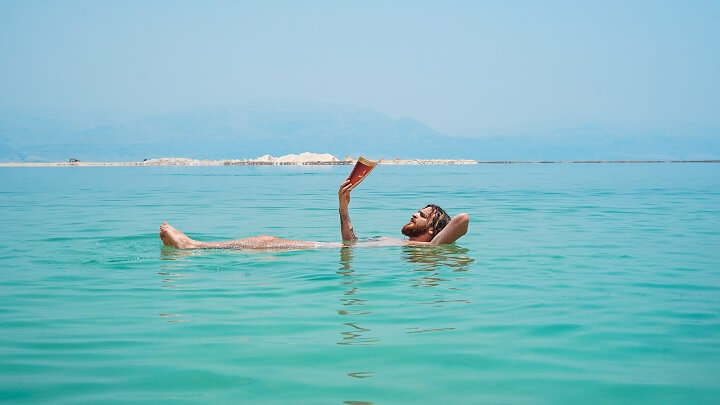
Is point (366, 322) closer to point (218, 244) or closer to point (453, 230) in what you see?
point (453, 230)

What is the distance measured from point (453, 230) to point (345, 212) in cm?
167

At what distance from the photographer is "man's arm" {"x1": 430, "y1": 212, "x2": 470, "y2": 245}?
11367mm

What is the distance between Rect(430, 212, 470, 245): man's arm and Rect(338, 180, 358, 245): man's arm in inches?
51.9

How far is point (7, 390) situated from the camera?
199 inches

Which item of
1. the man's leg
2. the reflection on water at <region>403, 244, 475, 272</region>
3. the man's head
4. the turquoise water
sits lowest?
the turquoise water

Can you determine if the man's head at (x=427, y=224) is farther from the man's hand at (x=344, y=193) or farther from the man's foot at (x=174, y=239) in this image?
the man's foot at (x=174, y=239)

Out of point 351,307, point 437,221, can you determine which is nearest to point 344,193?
point 437,221

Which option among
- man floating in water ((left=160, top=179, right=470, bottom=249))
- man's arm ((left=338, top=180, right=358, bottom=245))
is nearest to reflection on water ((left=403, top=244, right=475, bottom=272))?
man floating in water ((left=160, top=179, right=470, bottom=249))

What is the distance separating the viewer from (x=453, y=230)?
37.8 ft

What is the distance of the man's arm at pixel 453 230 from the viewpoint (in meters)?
11.4

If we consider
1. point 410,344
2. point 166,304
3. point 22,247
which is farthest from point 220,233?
point 410,344

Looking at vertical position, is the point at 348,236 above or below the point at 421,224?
below

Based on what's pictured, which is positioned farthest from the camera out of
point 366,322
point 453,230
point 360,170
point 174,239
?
point 453,230

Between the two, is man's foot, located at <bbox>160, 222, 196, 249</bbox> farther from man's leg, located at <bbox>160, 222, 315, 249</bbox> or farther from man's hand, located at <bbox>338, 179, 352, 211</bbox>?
man's hand, located at <bbox>338, 179, 352, 211</bbox>
